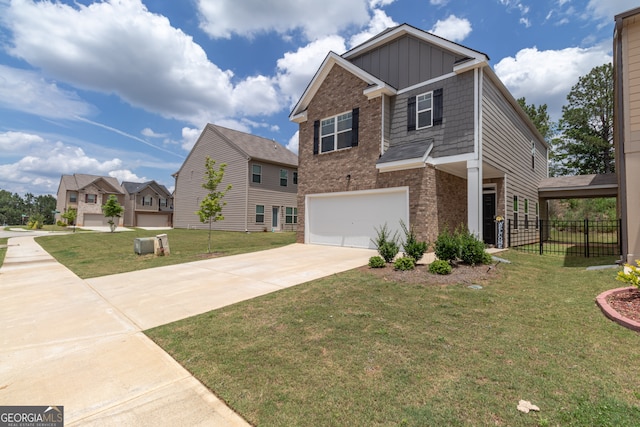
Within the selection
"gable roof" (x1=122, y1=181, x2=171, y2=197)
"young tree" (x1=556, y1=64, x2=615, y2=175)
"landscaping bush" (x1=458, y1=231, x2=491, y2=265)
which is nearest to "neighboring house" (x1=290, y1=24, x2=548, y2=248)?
"landscaping bush" (x1=458, y1=231, x2=491, y2=265)

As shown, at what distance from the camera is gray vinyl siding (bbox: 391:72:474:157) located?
10.2 metres

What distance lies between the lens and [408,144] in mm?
11633

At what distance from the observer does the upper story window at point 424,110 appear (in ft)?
36.0

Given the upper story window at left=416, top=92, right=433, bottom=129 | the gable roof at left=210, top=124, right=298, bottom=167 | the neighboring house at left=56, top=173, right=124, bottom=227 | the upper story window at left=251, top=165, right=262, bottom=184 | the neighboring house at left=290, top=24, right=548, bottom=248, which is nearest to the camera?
the neighboring house at left=290, top=24, right=548, bottom=248

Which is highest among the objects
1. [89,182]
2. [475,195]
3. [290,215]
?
[89,182]

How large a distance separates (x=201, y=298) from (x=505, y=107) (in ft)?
44.0

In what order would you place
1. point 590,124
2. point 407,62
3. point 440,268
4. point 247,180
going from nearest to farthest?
point 440,268
point 407,62
point 247,180
point 590,124

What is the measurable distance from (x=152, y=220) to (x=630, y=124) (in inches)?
1870

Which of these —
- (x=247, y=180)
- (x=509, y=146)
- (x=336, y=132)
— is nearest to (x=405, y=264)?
(x=336, y=132)

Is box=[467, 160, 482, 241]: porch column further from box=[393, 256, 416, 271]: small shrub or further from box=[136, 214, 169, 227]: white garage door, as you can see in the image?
box=[136, 214, 169, 227]: white garage door

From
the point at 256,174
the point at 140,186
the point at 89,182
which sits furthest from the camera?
A: the point at 89,182

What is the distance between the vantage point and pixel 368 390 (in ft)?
9.09

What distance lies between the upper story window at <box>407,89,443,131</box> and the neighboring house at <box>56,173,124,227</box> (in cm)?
4434

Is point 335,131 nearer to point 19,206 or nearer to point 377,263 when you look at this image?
point 377,263
